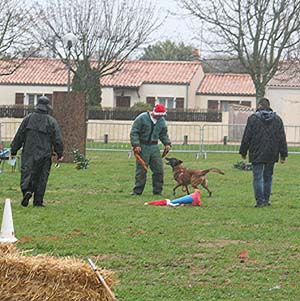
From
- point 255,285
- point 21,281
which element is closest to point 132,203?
point 255,285

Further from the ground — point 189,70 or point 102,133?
point 189,70

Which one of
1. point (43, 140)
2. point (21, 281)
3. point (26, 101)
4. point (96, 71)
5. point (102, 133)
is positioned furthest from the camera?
point (26, 101)

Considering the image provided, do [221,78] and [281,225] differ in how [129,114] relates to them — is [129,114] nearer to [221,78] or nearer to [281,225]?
[221,78]

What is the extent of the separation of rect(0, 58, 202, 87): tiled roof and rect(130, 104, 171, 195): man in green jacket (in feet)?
135

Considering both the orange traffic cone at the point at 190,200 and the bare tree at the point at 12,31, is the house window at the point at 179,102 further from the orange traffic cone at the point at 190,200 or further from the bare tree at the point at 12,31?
the orange traffic cone at the point at 190,200

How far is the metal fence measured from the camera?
33.3m

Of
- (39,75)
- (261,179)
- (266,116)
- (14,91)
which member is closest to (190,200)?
(261,179)

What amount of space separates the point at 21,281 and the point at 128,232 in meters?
4.77

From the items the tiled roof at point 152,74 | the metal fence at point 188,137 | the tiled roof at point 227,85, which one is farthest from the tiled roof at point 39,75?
the metal fence at point 188,137

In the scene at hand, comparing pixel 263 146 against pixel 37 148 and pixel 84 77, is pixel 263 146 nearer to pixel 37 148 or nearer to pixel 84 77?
pixel 37 148

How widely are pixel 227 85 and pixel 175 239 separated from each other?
49.6 m

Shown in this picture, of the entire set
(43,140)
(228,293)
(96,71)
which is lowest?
(228,293)

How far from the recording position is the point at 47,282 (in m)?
6.01

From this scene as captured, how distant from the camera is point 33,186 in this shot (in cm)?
1314
